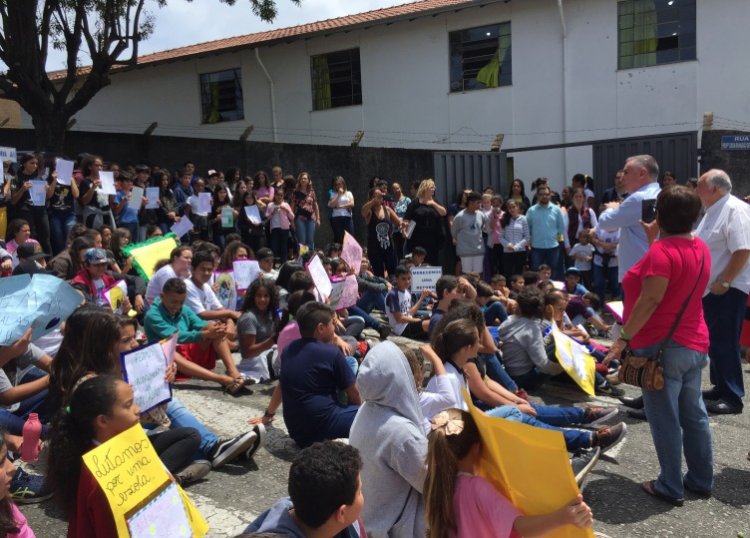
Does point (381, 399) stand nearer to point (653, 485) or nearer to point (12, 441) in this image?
point (653, 485)

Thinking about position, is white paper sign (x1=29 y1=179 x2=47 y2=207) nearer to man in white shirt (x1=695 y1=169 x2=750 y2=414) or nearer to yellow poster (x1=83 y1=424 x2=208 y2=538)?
yellow poster (x1=83 y1=424 x2=208 y2=538)

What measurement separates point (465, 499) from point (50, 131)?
46.6 feet

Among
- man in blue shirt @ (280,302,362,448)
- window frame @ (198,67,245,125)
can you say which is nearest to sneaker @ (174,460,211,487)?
man in blue shirt @ (280,302,362,448)

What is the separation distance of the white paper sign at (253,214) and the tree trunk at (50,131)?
5094 mm

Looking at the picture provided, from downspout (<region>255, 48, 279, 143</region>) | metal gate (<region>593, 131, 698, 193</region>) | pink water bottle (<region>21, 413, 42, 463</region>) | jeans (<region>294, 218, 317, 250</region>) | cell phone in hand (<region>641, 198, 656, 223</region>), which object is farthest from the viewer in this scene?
downspout (<region>255, 48, 279, 143</region>)

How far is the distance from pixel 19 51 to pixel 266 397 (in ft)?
38.2

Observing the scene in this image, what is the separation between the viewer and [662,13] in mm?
18578

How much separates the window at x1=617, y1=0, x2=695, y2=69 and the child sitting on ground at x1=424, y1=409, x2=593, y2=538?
17854 millimetres

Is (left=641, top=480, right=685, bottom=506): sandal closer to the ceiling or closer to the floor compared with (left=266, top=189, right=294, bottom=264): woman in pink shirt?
closer to the floor

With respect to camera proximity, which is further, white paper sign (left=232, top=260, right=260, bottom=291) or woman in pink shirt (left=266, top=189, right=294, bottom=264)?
woman in pink shirt (left=266, top=189, right=294, bottom=264)

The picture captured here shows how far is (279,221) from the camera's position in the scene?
483 inches

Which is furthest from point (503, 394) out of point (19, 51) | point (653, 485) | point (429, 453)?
point (19, 51)

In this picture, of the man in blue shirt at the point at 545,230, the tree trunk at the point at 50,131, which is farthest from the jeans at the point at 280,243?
the tree trunk at the point at 50,131

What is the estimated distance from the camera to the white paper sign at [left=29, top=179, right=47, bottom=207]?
961 cm
